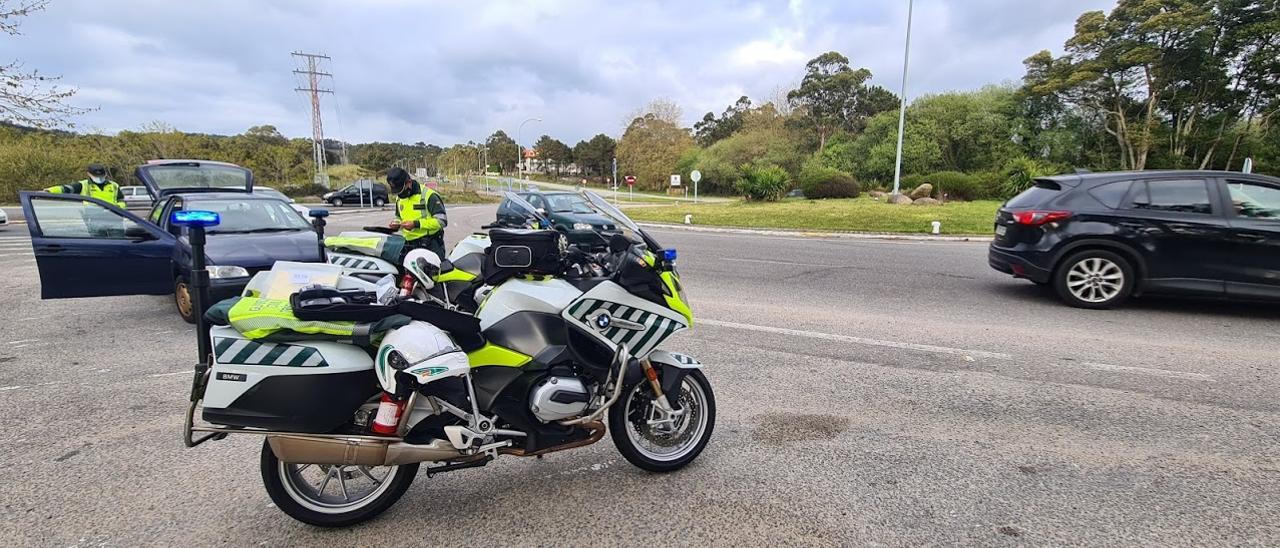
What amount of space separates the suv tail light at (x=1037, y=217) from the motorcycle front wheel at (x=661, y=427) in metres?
6.02

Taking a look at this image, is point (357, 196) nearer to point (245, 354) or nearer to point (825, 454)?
point (245, 354)

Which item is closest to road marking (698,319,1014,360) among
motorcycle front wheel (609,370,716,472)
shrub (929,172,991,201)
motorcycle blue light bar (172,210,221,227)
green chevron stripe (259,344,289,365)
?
motorcycle front wheel (609,370,716,472)

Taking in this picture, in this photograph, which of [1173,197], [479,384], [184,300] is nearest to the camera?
[479,384]

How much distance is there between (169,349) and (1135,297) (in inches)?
415

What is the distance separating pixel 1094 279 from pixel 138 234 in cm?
1082

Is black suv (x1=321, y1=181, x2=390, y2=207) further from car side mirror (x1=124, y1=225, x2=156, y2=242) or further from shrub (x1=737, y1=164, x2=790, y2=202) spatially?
car side mirror (x1=124, y1=225, x2=156, y2=242)

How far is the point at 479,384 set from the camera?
2840mm

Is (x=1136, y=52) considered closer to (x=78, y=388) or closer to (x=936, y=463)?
(x=936, y=463)

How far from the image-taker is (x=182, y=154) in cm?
4525

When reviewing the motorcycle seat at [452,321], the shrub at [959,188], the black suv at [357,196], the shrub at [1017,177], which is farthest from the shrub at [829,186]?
the motorcycle seat at [452,321]

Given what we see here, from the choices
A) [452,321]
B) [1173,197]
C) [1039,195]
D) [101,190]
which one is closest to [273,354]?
[452,321]

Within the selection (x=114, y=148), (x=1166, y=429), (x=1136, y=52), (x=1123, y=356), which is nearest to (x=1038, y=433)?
(x=1166, y=429)

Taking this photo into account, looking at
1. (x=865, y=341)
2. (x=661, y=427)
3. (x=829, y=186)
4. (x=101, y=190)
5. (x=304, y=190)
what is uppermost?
(x=829, y=186)

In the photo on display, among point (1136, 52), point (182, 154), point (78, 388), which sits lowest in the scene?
point (78, 388)
